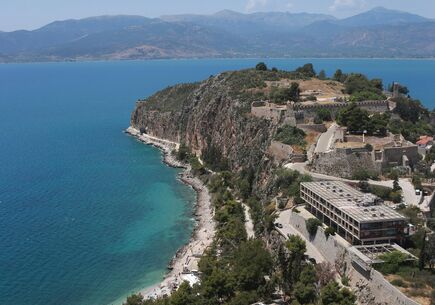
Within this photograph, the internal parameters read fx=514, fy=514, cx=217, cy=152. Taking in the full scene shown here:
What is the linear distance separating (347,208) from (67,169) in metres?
49.1

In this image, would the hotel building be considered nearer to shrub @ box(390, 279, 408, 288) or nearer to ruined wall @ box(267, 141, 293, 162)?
shrub @ box(390, 279, 408, 288)

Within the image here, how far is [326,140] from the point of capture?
51.4 meters

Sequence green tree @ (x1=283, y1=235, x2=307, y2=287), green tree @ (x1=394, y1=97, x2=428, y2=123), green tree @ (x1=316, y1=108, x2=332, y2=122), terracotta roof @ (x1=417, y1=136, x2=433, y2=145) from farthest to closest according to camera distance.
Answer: green tree @ (x1=394, y1=97, x2=428, y2=123) < green tree @ (x1=316, y1=108, x2=332, y2=122) < terracotta roof @ (x1=417, y1=136, x2=433, y2=145) < green tree @ (x1=283, y1=235, x2=307, y2=287)

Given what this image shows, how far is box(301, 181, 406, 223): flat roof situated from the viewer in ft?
107

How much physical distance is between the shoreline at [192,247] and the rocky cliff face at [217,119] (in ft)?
18.5

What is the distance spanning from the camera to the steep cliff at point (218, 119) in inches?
2419

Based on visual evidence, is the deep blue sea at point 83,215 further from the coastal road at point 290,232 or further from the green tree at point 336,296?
the green tree at point 336,296

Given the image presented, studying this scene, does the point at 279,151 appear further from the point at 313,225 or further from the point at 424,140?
the point at 313,225

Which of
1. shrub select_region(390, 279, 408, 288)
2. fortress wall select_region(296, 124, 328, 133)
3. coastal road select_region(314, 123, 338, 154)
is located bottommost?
shrub select_region(390, 279, 408, 288)

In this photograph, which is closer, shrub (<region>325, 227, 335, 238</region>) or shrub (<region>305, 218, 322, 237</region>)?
shrub (<region>325, 227, 335, 238</region>)

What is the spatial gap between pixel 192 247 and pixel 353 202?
15786 mm

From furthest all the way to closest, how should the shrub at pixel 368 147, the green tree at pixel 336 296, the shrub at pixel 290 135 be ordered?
the shrub at pixel 290 135 < the shrub at pixel 368 147 < the green tree at pixel 336 296

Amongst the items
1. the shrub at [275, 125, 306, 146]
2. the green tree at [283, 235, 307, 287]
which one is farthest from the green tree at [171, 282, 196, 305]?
the shrub at [275, 125, 306, 146]

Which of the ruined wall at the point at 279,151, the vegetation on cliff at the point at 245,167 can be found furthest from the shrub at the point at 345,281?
the ruined wall at the point at 279,151
